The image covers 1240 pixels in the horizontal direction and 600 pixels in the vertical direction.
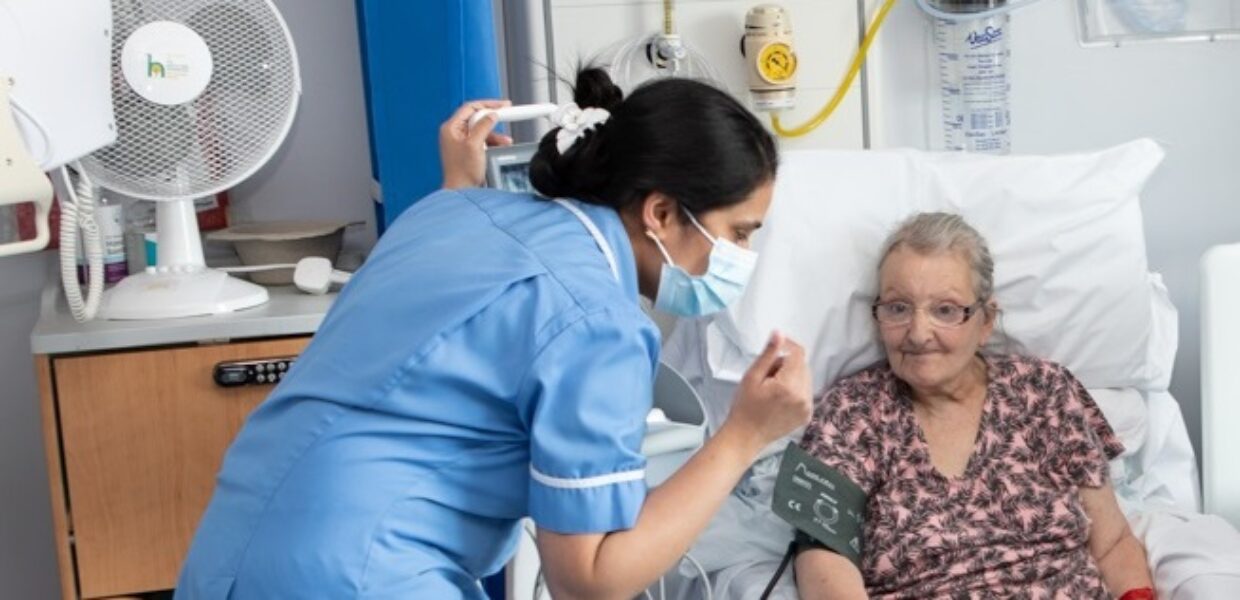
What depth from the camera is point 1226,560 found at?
2340mm

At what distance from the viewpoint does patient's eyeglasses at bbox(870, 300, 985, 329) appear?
8.20 feet

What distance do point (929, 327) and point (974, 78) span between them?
653 mm

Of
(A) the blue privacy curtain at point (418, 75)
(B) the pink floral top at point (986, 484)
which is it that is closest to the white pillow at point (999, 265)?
(B) the pink floral top at point (986, 484)

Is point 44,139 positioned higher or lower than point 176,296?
higher

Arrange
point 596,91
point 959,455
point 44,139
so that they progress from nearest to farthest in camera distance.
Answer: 1. point 596,91
2. point 44,139
3. point 959,455

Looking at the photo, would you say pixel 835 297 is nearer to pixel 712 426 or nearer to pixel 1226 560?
pixel 712 426

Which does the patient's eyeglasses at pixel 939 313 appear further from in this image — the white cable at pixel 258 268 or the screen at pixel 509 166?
the white cable at pixel 258 268

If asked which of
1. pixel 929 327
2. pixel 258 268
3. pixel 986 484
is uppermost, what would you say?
pixel 258 268

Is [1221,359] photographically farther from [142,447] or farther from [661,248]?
[142,447]

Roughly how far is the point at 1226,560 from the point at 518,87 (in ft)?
4.71

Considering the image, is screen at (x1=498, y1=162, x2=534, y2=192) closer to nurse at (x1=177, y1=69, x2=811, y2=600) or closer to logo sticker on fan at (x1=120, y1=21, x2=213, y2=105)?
nurse at (x1=177, y1=69, x2=811, y2=600)

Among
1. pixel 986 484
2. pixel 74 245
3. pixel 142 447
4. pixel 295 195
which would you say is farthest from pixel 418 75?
pixel 986 484

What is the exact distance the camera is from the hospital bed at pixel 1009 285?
8.60 ft

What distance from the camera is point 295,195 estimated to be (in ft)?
10.1
